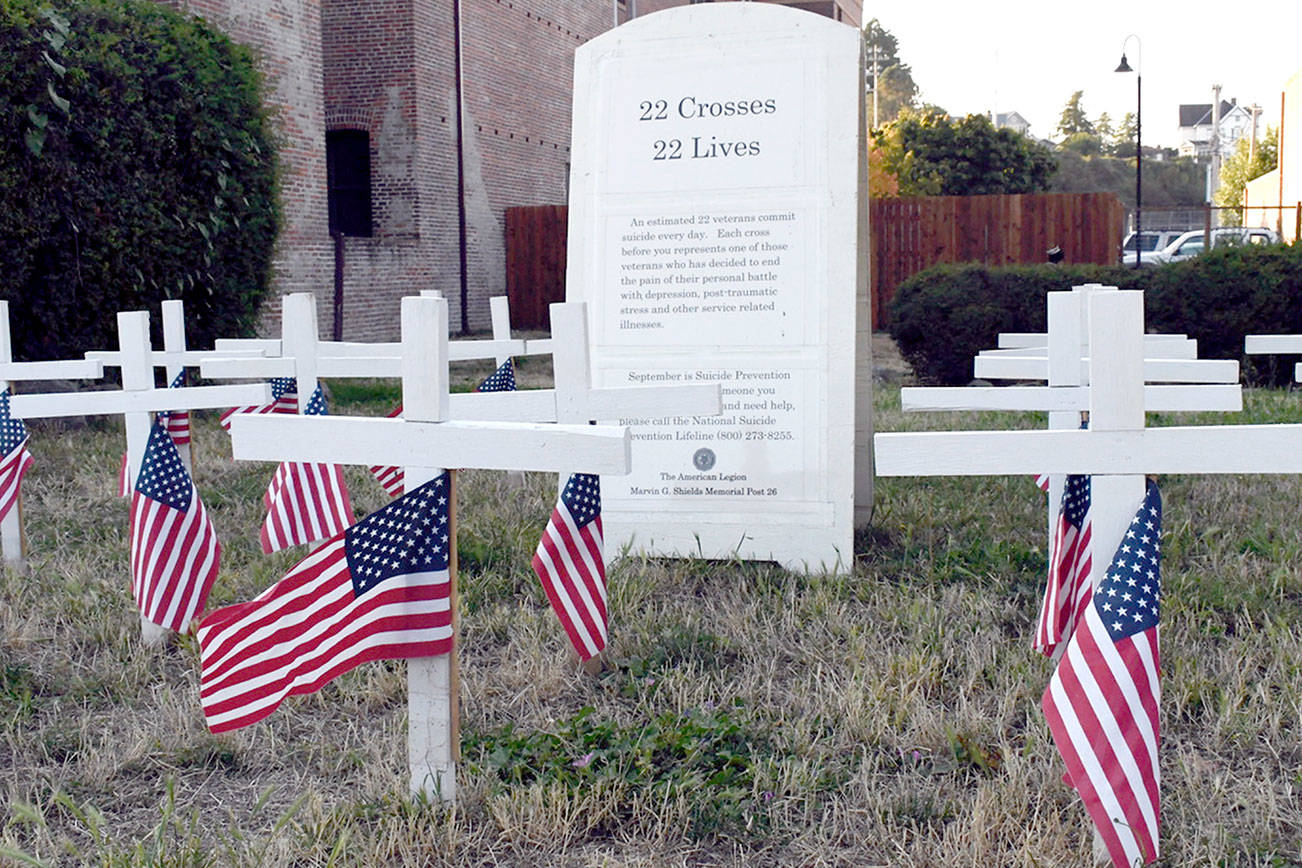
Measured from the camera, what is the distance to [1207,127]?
10706 centimetres

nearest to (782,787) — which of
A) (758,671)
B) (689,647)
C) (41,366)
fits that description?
(758,671)

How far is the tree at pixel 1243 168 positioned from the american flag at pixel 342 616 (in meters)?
57.2

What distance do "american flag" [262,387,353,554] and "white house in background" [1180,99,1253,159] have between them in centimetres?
8937

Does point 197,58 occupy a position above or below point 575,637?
above

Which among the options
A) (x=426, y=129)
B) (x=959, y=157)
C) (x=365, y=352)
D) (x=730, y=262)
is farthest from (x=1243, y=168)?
(x=365, y=352)

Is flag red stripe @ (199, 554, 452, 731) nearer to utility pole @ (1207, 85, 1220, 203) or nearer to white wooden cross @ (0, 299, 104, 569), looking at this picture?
white wooden cross @ (0, 299, 104, 569)

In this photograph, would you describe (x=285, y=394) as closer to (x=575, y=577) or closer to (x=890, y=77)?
(x=575, y=577)

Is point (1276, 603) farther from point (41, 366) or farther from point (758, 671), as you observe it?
point (41, 366)

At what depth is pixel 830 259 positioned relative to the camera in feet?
18.1

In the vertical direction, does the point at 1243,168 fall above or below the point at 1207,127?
below

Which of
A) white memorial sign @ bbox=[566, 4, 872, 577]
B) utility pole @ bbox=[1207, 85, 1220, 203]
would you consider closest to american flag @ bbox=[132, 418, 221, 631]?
white memorial sign @ bbox=[566, 4, 872, 577]

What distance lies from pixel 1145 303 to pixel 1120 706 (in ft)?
38.4

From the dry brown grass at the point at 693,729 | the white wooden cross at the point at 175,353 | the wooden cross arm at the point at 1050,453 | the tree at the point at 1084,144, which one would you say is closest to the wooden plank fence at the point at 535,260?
the white wooden cross at the point at 175,353

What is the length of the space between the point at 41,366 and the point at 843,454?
3278mm
